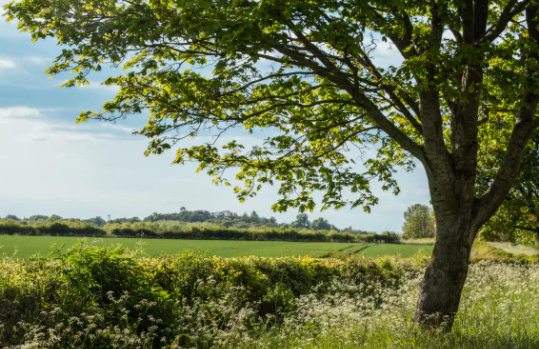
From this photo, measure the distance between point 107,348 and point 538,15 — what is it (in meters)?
11.6

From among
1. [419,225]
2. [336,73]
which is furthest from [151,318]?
[419,225]

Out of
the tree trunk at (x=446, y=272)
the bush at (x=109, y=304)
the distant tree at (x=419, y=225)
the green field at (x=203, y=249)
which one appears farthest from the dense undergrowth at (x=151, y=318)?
the distant tree at (x=419, y=225)

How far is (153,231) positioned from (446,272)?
2690 inches

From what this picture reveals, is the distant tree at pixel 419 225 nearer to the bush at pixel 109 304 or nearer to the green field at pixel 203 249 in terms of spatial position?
the green field at pixel 203 249

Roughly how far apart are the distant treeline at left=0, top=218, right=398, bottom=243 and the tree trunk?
62.1 metres

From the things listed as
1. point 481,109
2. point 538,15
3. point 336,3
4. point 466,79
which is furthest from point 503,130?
point 336,3

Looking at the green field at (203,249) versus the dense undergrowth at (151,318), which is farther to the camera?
the green field at (203,249)

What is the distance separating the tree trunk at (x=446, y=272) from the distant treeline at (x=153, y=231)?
62070mm

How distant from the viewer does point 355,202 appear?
1213cm

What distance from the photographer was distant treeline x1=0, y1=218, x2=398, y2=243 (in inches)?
2854

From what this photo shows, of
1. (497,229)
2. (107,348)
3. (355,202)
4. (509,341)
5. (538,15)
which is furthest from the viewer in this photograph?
(497,229)

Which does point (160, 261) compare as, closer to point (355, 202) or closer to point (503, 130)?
point (355, 202)

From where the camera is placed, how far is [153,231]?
7306 cm

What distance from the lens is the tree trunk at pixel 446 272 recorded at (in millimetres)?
9211
